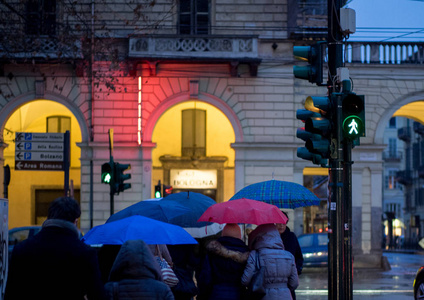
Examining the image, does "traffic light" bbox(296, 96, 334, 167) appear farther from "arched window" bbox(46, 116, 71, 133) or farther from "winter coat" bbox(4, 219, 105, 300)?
"arched window" bbox(46, 116, 71, 133)

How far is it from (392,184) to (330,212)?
3171 inches

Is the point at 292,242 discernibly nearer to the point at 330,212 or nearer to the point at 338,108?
the point at 330,212

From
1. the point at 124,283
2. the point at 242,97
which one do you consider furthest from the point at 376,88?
the point at 124,283

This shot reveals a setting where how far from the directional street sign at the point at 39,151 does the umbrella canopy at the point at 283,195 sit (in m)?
8.14

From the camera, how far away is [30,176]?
32.0m

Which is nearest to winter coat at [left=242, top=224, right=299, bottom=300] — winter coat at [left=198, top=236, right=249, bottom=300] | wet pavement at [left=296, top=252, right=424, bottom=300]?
winter coat at [left=198, top=236, right=249, bottom=300]

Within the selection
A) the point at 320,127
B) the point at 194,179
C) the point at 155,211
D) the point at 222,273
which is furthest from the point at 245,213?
the point at 194,179

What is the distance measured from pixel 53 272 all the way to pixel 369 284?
17629 mm

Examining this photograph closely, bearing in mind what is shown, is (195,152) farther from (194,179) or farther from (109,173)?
(109,173)

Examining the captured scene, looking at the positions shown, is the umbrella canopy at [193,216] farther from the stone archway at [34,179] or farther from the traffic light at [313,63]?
the stone archway at [34,179]

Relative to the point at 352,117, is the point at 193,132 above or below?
above

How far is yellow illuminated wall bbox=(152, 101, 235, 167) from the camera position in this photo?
1245 inches

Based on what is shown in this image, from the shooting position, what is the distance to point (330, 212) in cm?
1069

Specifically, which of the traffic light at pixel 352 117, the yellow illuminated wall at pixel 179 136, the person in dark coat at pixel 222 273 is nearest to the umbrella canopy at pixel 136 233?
the person in dark coat at pixel 222 273
